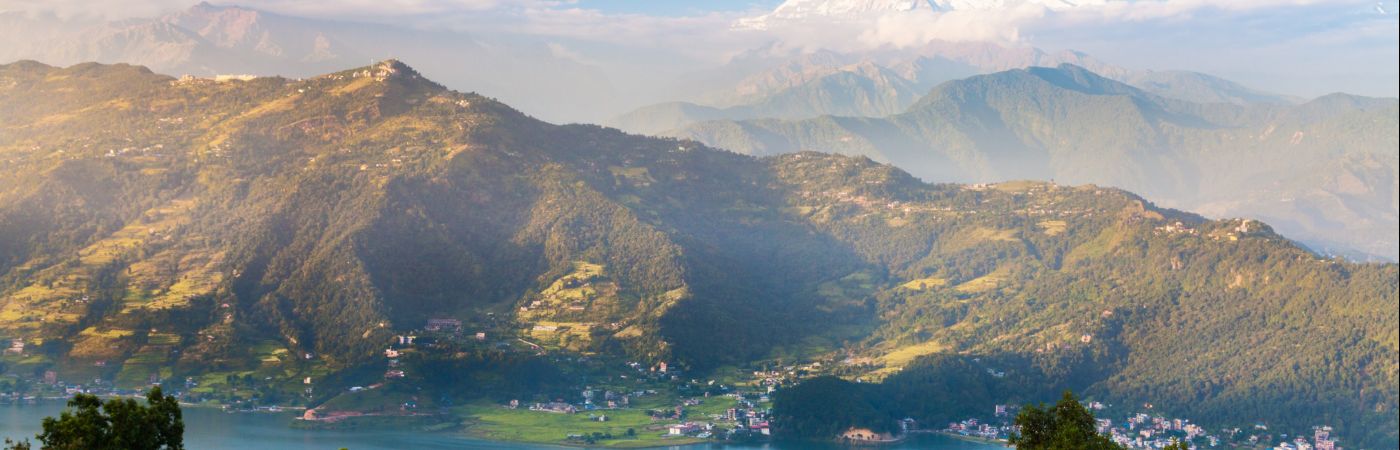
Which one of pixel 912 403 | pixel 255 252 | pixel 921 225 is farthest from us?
pixel 921 225

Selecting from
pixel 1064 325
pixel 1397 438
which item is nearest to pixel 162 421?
pixel 1397 438

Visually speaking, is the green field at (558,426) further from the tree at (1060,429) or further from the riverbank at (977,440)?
the tree at (1060,429)

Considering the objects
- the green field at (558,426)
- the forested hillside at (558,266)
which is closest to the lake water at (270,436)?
the green field at (558,426)

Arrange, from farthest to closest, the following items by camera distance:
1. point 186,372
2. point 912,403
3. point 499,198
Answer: point 499,198 < point 912,403 < point 186,372

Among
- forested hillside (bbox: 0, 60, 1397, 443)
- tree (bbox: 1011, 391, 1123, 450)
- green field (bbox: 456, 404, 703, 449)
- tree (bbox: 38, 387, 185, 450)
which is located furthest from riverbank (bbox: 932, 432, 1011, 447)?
tree (bbox: 38, 387, 185, 450)

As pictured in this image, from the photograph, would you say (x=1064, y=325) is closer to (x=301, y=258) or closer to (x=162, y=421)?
(x=301, y=258)

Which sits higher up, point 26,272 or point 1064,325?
point 26,272

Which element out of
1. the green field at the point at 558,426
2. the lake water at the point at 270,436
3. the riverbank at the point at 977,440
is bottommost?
the riverbank at the point at 977,440

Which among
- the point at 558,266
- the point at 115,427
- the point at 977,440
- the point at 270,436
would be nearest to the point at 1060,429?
the point at 115,427
